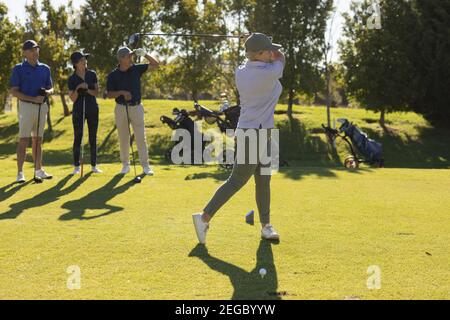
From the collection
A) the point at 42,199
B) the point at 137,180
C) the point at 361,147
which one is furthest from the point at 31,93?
the point at 361,147

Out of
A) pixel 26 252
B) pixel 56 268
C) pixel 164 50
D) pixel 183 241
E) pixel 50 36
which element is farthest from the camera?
pixel 164 50

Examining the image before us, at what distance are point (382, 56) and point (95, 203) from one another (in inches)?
865

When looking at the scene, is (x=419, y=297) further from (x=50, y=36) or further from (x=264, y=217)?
(x=50, y=36)

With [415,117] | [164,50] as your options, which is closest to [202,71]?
[164,50]

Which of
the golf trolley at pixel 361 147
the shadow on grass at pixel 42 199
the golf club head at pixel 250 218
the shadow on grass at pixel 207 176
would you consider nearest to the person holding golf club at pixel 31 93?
the shadow on grass at pixel 42 199

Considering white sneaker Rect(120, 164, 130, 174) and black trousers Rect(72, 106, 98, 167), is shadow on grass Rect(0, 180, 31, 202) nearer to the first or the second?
black trousers Rect(72, 106, 98, 167)

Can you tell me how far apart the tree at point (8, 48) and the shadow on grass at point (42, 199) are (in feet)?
60.8

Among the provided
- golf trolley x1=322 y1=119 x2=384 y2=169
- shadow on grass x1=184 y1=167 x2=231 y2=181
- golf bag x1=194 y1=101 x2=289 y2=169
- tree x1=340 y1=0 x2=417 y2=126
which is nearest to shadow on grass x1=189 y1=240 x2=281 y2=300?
shadow on grass x1=184 y1=167 x2=231 y2=181

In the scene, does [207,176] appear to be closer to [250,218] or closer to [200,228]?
[250,218]

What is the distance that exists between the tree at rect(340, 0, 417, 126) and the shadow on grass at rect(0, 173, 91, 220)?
63.9 ft

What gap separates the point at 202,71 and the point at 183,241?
2442 cm

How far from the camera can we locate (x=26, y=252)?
216 inches

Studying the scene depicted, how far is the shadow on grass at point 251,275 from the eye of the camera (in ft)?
14.1

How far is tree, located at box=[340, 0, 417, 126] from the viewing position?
2691 centimetres
